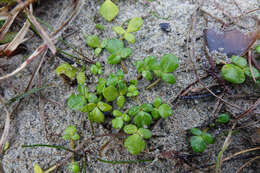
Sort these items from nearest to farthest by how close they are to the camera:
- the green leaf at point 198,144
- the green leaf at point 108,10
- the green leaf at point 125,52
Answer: the green leaf at point 198,144
the green leaf at point 125,52
the green leaf at point 108,10

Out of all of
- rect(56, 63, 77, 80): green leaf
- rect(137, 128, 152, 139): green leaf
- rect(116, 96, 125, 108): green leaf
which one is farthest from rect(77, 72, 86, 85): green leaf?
rect(137, 128, 152, 139): green leaf

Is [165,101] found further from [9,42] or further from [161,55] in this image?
[9,42]

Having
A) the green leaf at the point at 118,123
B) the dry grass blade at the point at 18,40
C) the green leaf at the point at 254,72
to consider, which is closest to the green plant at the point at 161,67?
the green leaf at the point at 118,123

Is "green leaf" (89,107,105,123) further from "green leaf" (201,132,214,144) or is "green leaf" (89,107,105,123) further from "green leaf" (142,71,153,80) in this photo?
"green leaf" (201,132,214,144)

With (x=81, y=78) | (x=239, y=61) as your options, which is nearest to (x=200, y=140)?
(x=239, y=61)

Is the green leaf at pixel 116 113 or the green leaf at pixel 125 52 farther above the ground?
the green leaf at pixel 125 52

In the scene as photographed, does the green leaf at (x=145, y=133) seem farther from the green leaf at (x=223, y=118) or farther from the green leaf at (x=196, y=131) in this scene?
the green leaf at (x=223, y=118)

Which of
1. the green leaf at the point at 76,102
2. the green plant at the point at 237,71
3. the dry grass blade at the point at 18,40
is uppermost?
the dry grass blade at the point at 18,40
